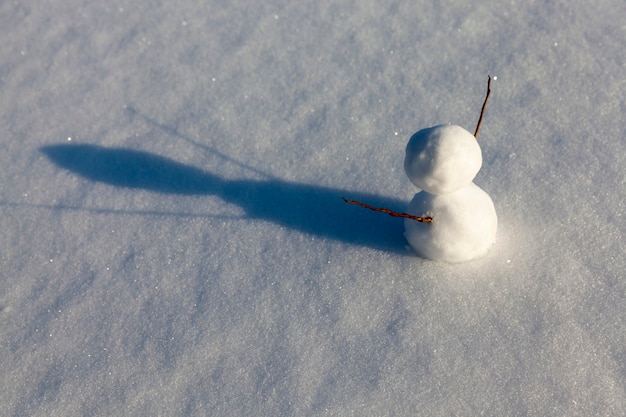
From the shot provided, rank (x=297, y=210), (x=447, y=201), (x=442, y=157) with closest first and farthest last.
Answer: (x=442, y=157) < (x=447, y=201) < (x=297, y=210)

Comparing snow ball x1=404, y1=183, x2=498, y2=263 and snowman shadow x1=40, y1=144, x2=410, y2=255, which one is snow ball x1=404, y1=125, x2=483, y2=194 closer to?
snow ball x1=404, y1=183, x2=498, y2=263

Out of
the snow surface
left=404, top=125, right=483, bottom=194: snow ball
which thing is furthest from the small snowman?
the snow surface

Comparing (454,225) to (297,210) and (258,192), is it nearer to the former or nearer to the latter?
(297,210)

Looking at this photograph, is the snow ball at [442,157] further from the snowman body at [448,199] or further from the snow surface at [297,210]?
the snow surface at [297,210]

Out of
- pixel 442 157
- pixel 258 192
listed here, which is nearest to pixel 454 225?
pixel 442 157

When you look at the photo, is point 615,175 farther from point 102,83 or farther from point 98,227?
point 102,83

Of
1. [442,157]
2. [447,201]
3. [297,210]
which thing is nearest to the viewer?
→ [442,157]

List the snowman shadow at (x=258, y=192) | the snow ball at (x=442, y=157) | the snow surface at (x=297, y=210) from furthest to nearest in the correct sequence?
1. the snowman shadow at (x=258, y=192)
2. the snow surface at (x=297, y=210)
3. the snow ball at (x=442, y=157)

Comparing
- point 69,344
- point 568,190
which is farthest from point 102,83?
point 568,190

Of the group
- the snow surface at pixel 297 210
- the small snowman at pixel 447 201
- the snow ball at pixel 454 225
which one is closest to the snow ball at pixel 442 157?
the small snowman at pixel 447 201
